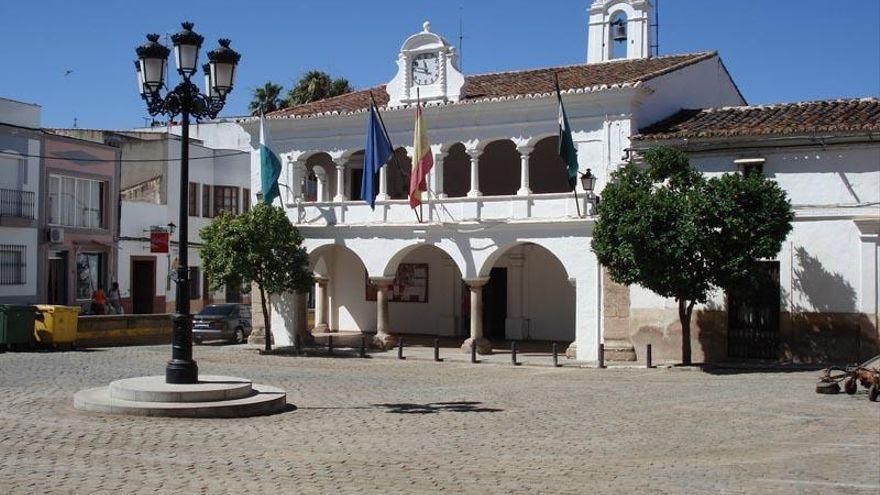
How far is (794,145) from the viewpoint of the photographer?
76.3 ft

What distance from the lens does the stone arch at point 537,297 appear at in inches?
1207

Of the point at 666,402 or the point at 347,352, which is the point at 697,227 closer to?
the point at 666,402

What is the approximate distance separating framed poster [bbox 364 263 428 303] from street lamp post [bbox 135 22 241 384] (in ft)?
58.9

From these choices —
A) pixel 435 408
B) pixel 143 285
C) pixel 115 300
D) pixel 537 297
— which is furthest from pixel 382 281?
pixel 143 285

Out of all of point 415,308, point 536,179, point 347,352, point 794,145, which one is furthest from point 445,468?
point 415,308

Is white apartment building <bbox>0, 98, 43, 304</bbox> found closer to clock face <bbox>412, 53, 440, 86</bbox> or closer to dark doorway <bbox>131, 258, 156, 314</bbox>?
dark doorway <bbox>131, 258, 156, 314</bbox>

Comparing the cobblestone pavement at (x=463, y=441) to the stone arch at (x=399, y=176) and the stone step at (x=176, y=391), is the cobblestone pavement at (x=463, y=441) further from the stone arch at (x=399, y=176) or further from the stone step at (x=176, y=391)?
the stone arch at (x=399, y=176)

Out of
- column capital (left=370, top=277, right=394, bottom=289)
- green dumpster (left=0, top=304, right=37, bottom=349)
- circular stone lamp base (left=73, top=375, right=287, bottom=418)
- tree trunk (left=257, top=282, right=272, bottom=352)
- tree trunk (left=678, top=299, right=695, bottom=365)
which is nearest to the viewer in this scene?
circular stone lamp base (left=73, top=375, right=287, bottom=418)

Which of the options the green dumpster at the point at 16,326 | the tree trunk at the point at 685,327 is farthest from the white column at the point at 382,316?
the green dumpster at the point at 16,326

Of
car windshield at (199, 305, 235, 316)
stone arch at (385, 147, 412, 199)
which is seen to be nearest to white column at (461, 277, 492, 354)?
stone arch at (385, 147, 412, 199)

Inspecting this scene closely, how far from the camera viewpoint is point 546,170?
99.6ft

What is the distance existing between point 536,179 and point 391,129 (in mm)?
4566

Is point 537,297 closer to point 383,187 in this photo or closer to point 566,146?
point 383,187

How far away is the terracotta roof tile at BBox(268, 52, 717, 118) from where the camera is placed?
26828 mm
